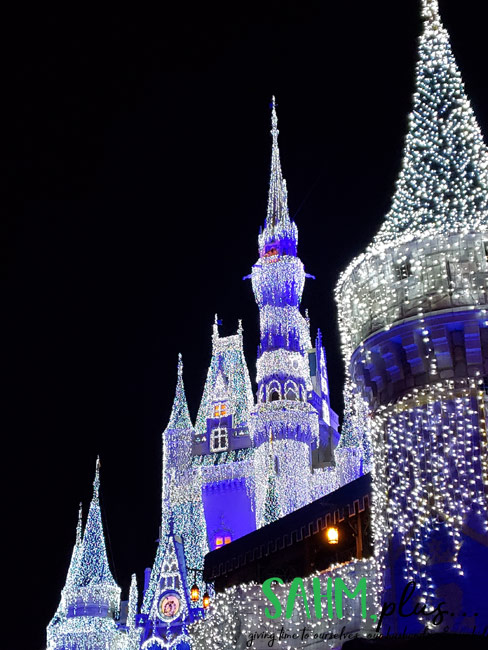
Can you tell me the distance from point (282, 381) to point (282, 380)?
0.19 ft

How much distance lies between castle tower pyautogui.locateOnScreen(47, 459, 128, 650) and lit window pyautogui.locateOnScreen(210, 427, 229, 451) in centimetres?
878

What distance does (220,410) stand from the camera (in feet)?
159

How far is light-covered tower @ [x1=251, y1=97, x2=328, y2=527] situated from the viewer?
136ft

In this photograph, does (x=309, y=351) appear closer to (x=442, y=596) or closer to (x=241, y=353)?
(x=241, y=353)

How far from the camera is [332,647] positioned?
65.3 ft

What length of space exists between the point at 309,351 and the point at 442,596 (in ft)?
126

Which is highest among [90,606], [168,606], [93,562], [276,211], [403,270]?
[276,211]

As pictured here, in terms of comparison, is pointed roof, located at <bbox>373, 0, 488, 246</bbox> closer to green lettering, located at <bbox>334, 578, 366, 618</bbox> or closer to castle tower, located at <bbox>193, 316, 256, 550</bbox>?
green lettering, located at <bbox>334, 578, 366, 618</bbox>

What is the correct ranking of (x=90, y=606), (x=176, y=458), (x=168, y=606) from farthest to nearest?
(x=176, y=458), (x=90, y=606), (x=168, y=606)

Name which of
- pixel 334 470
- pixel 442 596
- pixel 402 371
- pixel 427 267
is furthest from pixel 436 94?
pixel 334 470

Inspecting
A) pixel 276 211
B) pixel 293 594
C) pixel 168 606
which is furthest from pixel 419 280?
pixel 276 211

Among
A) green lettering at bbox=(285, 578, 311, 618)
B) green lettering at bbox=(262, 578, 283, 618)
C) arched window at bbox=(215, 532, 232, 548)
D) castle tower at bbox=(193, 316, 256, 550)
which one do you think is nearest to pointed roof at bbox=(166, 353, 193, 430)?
castle tower at bbox=(193, 316, 256, 550)

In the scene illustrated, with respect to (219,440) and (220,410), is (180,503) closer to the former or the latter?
(219,440)

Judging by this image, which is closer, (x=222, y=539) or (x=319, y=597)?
(x=319, y=597)
